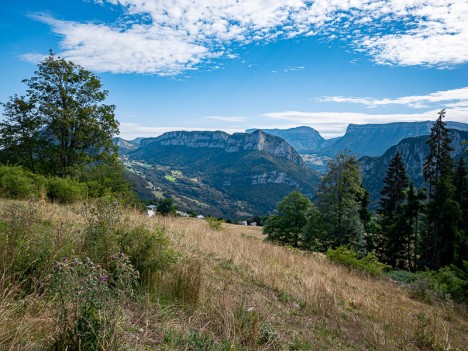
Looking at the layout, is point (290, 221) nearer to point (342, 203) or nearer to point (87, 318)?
point (342, 203)

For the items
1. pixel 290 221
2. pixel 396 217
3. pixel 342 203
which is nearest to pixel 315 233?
pixel 342 203

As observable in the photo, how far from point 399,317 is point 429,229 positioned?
27.7m

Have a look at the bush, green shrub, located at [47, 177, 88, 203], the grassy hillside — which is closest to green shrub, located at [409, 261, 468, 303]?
the bush

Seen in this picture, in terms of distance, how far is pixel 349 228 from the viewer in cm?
2414

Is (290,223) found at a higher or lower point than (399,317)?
lower

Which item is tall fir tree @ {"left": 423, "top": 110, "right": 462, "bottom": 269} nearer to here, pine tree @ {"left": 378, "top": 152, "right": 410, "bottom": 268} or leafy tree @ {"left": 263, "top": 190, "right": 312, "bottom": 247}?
pine tree @ {"left": 378, "top": 152, "right": 410, "bottom": 268}

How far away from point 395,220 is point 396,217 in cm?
42

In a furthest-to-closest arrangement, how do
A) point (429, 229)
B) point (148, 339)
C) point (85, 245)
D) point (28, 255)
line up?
point (429, 229) → point (85, 245) → point (28, 255) → point (148, 339)

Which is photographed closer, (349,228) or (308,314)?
(308,314)

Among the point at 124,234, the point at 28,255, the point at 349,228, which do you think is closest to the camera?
the point at 28,255

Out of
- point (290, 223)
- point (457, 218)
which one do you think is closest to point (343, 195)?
point (290, 223)

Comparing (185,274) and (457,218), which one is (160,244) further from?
(457,218)

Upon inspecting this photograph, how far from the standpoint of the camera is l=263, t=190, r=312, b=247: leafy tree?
97.1 feet

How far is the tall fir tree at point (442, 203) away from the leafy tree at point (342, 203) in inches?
273
